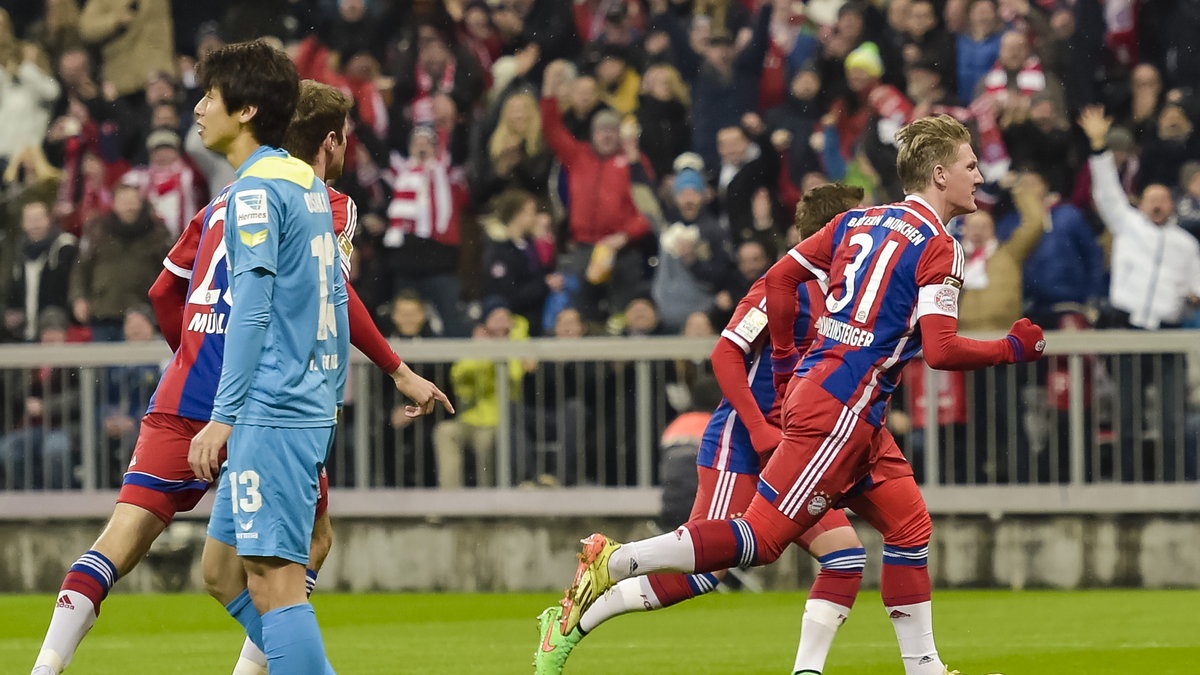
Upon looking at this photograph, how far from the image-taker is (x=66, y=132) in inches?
657

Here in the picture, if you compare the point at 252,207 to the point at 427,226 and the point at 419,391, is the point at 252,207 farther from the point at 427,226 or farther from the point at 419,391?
the point at 427,226

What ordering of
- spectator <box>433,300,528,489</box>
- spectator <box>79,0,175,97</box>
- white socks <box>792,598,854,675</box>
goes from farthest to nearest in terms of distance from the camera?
spectator <box>79,0,175,97</box> → spectator <box>433,300,528,489</box> → white socks <box>792,598,854,675</box>

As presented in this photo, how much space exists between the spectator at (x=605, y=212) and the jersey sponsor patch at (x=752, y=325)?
21.3 ft

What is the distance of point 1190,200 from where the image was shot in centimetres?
1389

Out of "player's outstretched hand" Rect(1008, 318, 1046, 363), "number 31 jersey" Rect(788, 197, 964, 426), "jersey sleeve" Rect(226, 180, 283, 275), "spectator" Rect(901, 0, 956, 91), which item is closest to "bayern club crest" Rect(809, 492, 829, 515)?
"number 31 jersey" Rect(788, 197, 964, 426)

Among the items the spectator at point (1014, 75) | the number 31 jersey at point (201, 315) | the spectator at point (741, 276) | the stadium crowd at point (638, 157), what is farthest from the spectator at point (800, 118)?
the number 31 jersey at point (201, 315)

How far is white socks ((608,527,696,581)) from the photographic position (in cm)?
718

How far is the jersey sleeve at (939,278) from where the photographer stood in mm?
7020

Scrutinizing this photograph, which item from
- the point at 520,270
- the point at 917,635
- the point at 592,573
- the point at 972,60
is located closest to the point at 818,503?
the point at 917,635

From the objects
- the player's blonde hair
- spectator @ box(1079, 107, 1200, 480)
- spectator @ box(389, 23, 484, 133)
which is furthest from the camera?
spectator @ box(389, 23, 484, 133)

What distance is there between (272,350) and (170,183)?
34.3 ft

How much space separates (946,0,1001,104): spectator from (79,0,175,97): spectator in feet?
21.1

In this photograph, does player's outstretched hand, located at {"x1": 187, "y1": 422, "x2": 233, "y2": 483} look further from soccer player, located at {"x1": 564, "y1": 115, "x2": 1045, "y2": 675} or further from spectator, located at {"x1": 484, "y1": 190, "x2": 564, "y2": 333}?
spectator, located at {"x1": 484, "y1": 190, "x2": 564, "y2": 333}

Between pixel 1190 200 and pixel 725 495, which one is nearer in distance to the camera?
pixel 725 495
